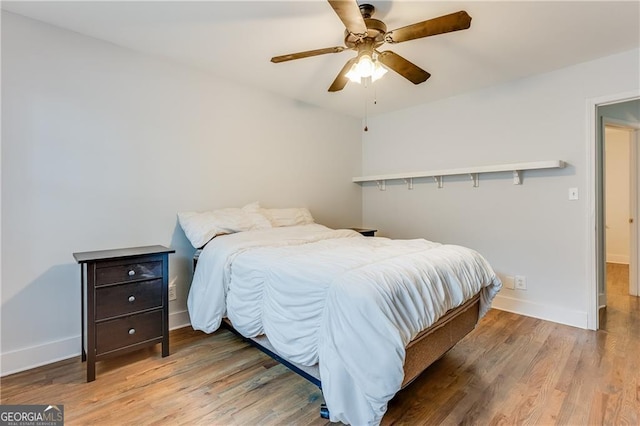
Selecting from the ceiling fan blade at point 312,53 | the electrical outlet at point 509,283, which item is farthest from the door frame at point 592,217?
the ceiling fan blade at point 312,53

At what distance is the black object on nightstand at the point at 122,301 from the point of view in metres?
1.92

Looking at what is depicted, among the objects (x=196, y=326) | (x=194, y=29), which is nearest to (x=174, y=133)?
(x=194, y=29)

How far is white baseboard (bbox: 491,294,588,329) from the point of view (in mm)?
2743

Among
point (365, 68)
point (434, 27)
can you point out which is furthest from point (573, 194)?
point (365, 68)

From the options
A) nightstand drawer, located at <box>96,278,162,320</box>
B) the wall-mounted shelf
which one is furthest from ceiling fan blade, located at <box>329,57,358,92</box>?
nightstand drawer, located at <box>96,278,162,320</box>

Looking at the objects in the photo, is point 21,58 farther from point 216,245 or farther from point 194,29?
point 216,245

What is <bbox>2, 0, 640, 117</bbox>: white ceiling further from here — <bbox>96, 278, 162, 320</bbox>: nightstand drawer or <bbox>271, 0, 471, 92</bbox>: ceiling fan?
<bbox>96, 278, 162, 320</bbox>: nightstand drawer

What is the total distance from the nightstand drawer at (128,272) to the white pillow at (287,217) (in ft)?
3.68

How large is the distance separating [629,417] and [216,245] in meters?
2.62

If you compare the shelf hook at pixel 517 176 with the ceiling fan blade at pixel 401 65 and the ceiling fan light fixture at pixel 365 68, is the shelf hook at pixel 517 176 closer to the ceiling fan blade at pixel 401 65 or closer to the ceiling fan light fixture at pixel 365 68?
the ceiling fan blade at pixel 401 65

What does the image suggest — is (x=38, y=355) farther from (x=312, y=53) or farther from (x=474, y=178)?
(x=474, y=178)

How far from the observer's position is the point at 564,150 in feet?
9.23

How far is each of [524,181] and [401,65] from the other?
1879 mm

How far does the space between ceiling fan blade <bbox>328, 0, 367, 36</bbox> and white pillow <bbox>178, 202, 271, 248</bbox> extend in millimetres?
1728
